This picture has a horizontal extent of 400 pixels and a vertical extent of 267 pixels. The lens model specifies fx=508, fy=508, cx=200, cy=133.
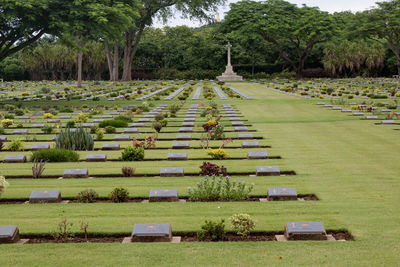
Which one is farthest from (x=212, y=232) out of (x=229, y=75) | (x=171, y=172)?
(x=229, y=75)

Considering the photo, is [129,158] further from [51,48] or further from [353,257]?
[51,48]

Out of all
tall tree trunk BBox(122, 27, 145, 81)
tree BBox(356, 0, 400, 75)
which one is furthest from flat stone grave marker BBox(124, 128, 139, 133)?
tall tree trunk BBox(122, 27, 145, 81)

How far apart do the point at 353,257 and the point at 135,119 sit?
1599 cm

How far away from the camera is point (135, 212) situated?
7.46 m

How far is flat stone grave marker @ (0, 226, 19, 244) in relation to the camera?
615cm

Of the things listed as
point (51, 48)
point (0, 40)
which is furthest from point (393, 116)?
point (51, 48)

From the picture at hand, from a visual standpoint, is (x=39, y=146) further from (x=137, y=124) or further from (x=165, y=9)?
(x=165, y=9)

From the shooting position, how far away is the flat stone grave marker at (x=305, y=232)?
6.14 m

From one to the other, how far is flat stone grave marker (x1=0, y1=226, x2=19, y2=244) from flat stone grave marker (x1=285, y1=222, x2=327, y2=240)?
333cm

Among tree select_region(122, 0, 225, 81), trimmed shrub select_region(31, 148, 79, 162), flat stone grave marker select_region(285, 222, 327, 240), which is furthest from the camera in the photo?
tree select_region(122, 0, 225, 81)

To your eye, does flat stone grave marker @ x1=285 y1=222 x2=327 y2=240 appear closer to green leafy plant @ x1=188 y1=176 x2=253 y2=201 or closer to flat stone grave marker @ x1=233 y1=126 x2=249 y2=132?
green leafy plant @ x1=188 y1=176 x2=253 y2=201

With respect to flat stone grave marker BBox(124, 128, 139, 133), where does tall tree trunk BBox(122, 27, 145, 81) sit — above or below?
above

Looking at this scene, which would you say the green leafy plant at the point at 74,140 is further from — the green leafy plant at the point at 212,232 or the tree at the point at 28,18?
the tree at the point at 28,18

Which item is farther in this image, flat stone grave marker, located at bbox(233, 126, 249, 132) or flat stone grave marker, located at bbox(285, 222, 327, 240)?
flat stone grave marker, located at bbox(233, 126, 249, 132)
